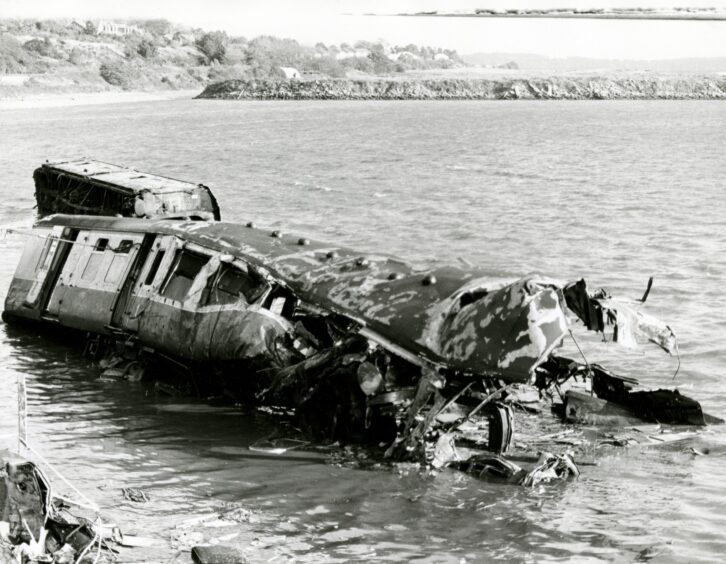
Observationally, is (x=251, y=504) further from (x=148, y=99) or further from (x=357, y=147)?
(x=148, y=99)

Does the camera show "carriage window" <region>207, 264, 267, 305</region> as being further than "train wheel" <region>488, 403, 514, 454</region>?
Yes

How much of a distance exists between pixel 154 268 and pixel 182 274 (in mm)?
885

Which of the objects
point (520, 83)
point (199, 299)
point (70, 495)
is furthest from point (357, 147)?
point (520, 83)

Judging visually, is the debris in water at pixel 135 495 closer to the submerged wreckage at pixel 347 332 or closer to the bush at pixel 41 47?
the submerged wreckage at pixel 347 332

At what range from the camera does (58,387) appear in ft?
56.0

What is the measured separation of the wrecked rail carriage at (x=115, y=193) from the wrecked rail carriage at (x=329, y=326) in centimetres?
752

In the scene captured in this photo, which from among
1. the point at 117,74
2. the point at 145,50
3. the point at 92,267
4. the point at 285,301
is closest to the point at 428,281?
the point at 285,301

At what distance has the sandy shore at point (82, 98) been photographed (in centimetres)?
12312

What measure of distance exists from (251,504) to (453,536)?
2.49 metres

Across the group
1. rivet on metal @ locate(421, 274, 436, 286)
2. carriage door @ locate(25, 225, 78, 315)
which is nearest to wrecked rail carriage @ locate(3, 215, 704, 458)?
rivet on metal @ locate(421, 274, 436, 286)

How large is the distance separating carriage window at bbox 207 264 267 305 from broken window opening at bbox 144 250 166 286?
182cm

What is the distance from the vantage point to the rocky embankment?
17188 cm

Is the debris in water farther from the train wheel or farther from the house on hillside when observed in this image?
the house on hillside

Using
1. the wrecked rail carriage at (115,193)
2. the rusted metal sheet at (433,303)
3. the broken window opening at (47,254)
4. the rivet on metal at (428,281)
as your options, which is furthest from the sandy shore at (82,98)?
the rivet on metal at (428,281)
